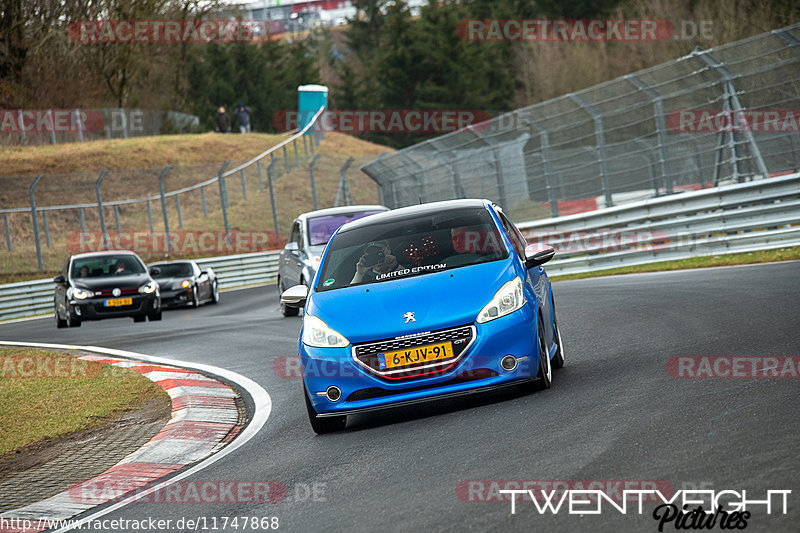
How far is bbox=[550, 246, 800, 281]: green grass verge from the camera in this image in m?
15.7

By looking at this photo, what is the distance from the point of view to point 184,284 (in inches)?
939

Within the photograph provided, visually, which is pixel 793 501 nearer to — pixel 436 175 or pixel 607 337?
pixel 607 337

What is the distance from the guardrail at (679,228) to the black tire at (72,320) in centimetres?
874

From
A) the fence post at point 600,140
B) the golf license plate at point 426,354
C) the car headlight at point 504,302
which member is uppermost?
the fence post at point 600,140

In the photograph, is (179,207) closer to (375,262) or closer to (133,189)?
(133,189)

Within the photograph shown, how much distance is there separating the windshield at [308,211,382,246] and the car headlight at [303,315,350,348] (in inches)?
374

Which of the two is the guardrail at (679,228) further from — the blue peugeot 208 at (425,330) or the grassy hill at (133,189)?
the grassy hill at (133,189)

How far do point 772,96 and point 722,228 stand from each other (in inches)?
87.4

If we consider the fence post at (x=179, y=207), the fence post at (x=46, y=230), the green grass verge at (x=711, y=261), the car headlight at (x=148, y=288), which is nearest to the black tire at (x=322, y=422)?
the green grass verge at (x=711, y=261)

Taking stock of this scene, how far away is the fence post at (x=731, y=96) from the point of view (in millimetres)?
16916

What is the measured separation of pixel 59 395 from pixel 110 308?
975cm

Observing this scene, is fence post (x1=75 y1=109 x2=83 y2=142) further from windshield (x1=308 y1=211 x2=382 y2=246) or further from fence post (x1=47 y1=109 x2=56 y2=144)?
windshield (x1=308 y1=211 x2=382 y2=246)

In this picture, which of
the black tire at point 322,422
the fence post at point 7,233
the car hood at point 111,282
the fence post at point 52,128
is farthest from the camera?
the fence post at point 52,128

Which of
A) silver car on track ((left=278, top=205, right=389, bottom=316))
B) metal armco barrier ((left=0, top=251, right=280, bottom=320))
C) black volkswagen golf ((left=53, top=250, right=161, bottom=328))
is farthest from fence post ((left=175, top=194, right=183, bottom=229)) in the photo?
silver car on track ((left=278, top=205, right=389, bottom=316))
